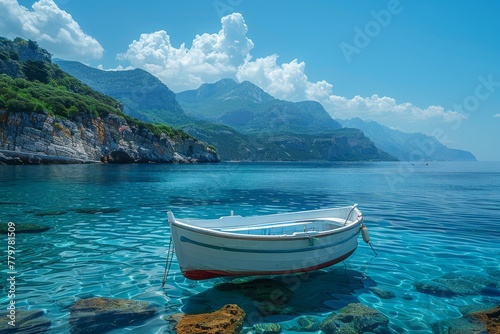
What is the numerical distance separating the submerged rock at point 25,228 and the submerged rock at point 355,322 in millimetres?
16634

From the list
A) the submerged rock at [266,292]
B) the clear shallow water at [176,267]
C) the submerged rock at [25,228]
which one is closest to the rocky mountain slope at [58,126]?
the clear shallow water at [176,267]

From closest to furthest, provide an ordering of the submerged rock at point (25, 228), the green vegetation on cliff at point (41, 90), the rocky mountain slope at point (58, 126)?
the submerged rock at point (25, 228) < the rocky mountain slope at point (58, 126) < the green vegetation on cliff at point (41, 90)

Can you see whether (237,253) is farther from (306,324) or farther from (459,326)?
(459,326)

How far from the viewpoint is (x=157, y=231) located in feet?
62.7

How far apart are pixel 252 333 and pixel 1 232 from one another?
615 inches

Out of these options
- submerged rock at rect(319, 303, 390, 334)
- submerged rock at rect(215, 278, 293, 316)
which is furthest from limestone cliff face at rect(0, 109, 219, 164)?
submerged rock at rect(319, 303, 390, 334)

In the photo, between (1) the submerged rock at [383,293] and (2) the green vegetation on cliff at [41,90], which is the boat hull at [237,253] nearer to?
(1) the submerged rock at [383,293]

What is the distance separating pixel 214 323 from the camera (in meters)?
7.85

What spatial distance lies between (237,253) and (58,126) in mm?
Result: 85706

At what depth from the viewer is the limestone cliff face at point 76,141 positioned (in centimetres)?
7206

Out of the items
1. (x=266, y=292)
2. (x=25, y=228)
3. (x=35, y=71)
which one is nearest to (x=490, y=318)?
(x=266, y=292)

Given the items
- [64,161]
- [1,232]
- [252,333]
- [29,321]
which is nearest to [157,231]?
[1,232]

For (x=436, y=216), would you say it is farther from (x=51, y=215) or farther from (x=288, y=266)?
(x=51, y=215)

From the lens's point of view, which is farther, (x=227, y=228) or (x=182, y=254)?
(x=227, y=228)
